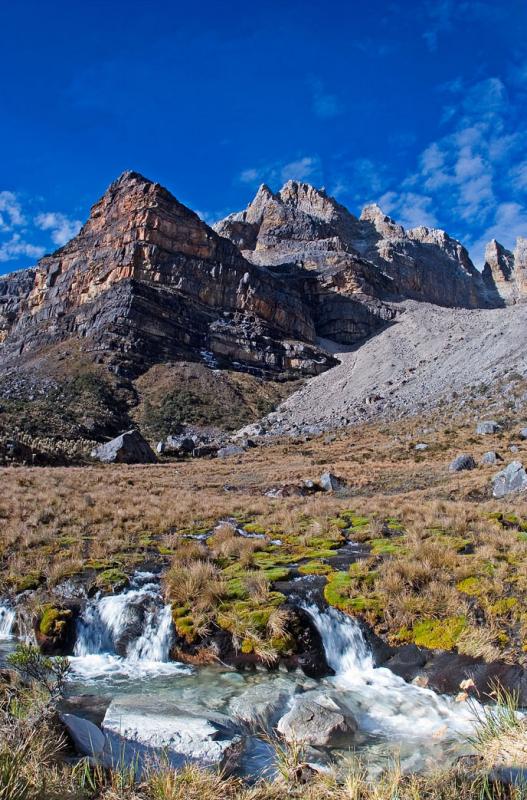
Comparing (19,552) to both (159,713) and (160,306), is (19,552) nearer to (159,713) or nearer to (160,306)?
(159,713)

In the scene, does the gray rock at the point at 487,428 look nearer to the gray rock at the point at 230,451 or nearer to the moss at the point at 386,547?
the gray rock at the point at 230,451

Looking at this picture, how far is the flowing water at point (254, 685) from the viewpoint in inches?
218

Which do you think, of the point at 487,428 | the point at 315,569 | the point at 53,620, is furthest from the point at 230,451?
the point at 53,620

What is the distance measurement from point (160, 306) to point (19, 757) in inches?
3455

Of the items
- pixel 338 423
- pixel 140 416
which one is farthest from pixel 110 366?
pixel 338 423

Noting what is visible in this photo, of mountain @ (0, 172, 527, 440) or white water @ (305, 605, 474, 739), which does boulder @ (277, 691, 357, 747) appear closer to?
white water @ (305, 605, 474, 739)

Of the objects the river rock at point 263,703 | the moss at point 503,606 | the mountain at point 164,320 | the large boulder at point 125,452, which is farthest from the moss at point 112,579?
the mountain at point 164,320

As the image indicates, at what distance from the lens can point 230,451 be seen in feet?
146

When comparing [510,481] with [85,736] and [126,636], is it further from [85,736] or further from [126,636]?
[85,736]

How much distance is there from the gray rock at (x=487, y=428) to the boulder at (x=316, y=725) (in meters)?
27.6

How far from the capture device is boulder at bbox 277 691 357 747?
545 cm

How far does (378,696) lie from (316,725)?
5.49ft

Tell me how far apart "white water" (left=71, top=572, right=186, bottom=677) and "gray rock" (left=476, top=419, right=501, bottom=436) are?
86.6ft

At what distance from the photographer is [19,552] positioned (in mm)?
12172
